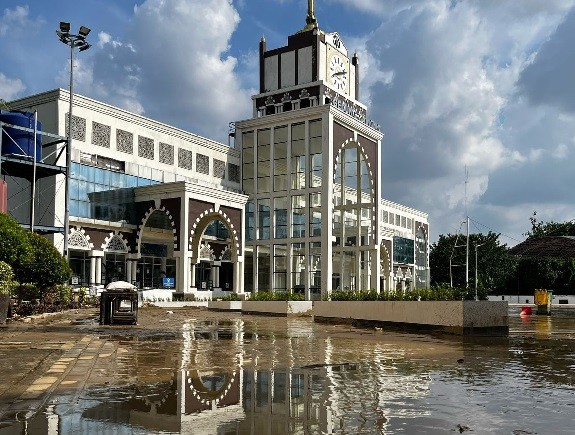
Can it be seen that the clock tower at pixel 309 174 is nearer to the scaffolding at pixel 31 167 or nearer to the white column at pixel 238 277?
the white column at pixel 238 277

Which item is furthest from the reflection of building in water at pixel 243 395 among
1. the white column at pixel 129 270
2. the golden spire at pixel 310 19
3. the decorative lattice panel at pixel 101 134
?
the golden spire at pixel 310 19

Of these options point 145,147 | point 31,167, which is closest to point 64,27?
point 31,167

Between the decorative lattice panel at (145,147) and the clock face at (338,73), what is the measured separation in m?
19.4

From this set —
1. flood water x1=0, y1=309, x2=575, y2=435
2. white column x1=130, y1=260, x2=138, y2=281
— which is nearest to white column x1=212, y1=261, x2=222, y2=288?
white column x1=130, y1=260, x2=138, y2=281

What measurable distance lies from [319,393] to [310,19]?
60924 millimetres

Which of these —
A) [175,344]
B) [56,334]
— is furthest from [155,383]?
[56,334]

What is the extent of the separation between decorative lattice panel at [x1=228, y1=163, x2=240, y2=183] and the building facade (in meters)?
0.13

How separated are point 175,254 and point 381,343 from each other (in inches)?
1246

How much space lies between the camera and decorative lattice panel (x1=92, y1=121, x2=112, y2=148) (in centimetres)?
4650

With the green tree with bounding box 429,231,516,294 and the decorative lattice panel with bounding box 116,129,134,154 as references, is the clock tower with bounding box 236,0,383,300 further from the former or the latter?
the green tree with bounding box 429,231,516,294

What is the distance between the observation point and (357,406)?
6.81 m

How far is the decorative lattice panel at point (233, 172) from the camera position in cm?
5969

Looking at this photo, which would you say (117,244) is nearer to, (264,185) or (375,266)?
(264,185)

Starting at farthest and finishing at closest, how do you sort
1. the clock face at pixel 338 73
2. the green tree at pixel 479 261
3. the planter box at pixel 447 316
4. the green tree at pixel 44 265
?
the green tree at pixel 479 261 < the clock face at pixel 338 73 < the green tree at pixel 44 265 < the planter box at pixel 447 316
